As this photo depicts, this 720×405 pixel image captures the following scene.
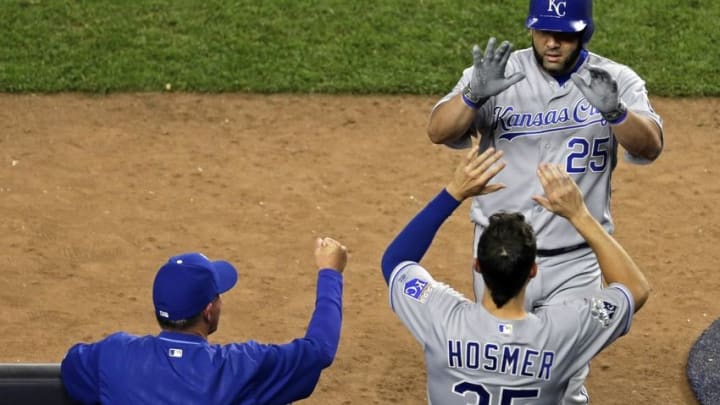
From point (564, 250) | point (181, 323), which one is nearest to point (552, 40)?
point (564, 250)

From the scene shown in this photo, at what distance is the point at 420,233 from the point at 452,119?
38.3 inches

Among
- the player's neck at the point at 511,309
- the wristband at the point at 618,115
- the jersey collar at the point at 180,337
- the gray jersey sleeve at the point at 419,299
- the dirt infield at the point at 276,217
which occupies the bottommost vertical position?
the dirt infield at the point at 276,217

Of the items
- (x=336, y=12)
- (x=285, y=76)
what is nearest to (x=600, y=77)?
(x=285, y=76)

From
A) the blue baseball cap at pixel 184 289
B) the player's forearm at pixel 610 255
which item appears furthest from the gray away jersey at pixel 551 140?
the blue baseball cap at pixel 184 289

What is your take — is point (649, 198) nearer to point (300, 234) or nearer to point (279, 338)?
point (300, 234)

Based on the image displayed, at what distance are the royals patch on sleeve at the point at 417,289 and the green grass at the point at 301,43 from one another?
602cm

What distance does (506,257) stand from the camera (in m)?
4.11

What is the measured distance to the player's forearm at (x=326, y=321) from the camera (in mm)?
4508

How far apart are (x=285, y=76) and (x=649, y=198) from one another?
124 inches

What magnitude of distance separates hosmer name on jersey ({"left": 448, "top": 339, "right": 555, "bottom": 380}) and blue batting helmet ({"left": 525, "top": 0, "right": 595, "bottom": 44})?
1.71m

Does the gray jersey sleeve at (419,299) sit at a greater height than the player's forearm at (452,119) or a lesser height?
lesser

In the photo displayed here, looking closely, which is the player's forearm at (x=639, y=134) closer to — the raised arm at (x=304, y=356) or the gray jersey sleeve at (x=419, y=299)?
the gray jersey sleeve at (x=419, y=299)

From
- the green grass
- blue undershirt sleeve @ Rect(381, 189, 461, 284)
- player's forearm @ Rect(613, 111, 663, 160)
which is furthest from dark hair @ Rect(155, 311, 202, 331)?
the green grass

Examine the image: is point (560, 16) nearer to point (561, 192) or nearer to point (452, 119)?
point (452, 119)
